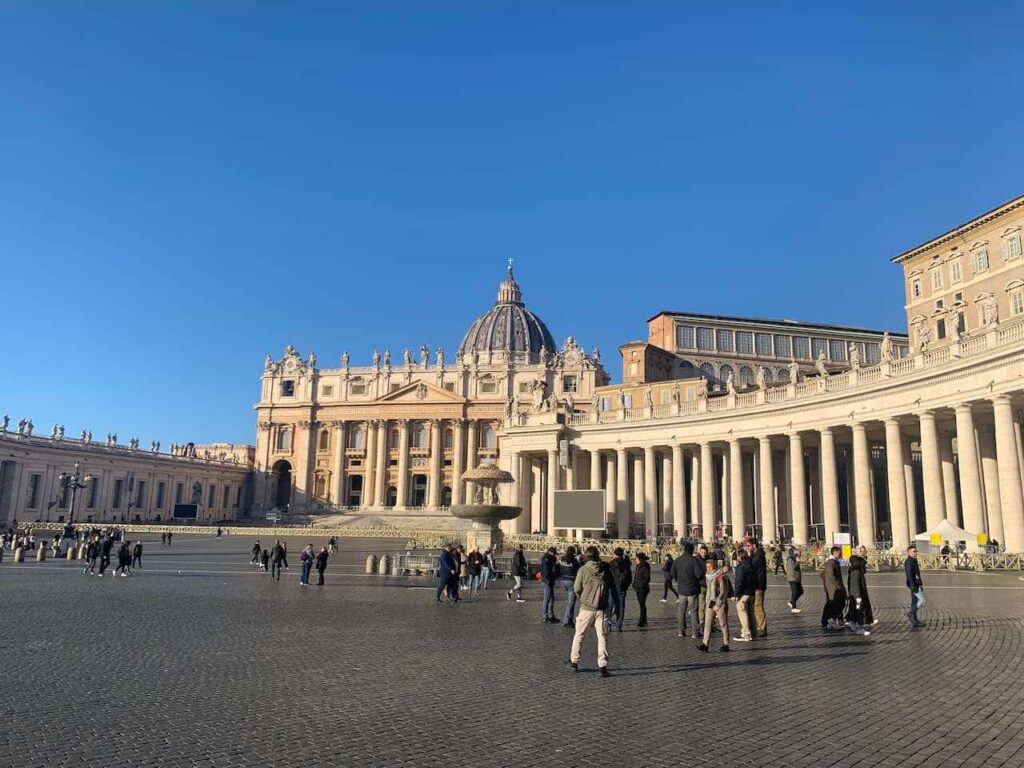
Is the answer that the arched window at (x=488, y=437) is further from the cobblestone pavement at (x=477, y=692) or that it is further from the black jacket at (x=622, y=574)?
the black jacket at (x=622, y=574)

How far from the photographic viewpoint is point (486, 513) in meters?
31.0

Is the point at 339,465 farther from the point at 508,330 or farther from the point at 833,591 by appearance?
the point at 833,591

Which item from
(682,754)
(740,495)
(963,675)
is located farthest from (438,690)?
(740,495)

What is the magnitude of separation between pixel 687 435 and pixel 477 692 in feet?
121

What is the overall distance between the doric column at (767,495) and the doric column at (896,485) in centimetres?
673

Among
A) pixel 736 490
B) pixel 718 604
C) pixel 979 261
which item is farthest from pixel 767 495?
pixel 718 604

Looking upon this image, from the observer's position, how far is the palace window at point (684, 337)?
76.1 m

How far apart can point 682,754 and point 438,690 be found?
10.7 feet

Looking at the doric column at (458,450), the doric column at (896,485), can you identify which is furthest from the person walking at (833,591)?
the doric column at (458,450)

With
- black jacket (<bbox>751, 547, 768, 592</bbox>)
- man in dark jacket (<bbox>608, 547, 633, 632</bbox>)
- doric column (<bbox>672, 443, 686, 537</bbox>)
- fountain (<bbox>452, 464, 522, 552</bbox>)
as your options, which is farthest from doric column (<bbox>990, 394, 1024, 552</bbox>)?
man in dark jacket (<bbox>608, 547, 633, 632</bbox>)

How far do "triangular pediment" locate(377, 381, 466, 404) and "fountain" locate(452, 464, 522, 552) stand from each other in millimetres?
62728

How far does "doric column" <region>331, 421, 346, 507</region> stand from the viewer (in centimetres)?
10050

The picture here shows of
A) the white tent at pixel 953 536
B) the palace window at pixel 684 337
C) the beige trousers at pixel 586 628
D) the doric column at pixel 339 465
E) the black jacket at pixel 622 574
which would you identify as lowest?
the beige trousers at pixel 586 628

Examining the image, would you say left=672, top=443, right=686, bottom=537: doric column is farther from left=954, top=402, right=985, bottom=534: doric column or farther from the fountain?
left=954, top=402, right=985, bottom=534: doric column
